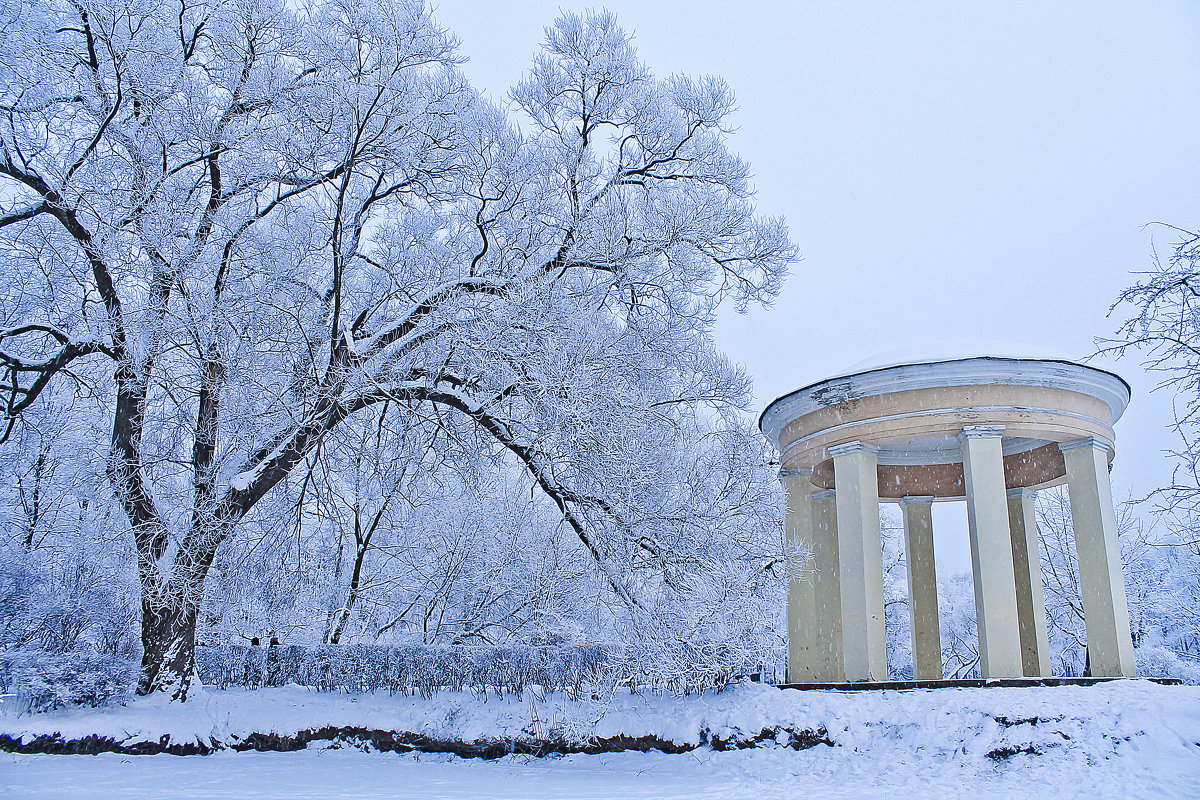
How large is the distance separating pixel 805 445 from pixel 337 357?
27.4 ft

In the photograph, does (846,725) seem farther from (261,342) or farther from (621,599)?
(261,342)

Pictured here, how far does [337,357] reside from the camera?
10492mm

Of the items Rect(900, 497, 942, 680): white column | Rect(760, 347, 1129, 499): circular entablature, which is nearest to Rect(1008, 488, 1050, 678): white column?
Rect(900, 497, 942, 680): white column

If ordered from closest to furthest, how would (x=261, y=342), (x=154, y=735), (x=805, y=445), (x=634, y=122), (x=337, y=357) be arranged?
(x=154, y=735) → (x=337, y=357) → (x=261, y=342) → (x=634, y=122) → (x=805, y=445)

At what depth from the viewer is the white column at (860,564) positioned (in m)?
12.6

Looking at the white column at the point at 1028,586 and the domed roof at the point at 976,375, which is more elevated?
the domed roof at the point at 976,375

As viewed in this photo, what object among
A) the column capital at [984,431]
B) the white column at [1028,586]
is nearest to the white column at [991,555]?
the column capital at [984,431]

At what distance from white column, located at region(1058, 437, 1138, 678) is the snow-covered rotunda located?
0.02 m

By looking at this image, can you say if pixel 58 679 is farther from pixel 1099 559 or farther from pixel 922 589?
pixel 922 589

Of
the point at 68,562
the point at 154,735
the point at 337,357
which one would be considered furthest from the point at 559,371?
the point at 68,562

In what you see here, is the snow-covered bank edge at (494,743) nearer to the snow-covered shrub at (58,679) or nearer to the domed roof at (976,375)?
the snow-covered shrub at (58,679)

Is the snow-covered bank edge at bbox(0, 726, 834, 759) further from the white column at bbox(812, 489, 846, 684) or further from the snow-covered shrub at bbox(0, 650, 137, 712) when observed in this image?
the white column at bbox(812, 489, 846, 684)

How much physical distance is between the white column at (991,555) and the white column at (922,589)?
486cm

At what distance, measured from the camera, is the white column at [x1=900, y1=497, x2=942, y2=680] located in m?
16.7
